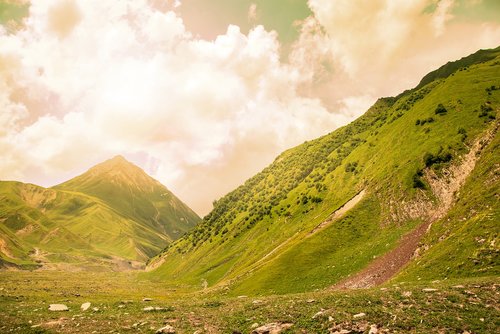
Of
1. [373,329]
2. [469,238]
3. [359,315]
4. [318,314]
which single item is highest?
[318,314]

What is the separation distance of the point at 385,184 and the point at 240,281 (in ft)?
164

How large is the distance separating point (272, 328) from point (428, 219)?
186 ft

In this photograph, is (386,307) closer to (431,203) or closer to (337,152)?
(431,203)

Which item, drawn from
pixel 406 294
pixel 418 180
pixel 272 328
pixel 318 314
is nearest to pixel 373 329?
pixel 318 314

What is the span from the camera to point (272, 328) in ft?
86.1

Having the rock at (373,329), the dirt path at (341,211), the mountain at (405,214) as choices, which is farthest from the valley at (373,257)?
the dirt path at (341,211)

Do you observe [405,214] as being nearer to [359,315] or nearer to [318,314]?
[318,314]

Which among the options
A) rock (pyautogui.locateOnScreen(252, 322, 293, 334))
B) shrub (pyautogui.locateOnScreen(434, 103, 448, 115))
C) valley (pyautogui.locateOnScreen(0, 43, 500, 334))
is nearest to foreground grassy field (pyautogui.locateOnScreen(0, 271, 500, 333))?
valley (pyautogui.locateOnScreen(0, 43, 500, 334))

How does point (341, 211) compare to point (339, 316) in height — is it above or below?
below

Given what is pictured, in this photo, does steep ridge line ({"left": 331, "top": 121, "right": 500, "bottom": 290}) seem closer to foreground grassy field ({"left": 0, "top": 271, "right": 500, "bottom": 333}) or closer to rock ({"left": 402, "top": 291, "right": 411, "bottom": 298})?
rock ({"left": 402, "top": 291, "right": 411, "bottom": 298})

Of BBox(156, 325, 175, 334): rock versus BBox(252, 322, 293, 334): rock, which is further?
BBox(156, 325, 175, 334): rock

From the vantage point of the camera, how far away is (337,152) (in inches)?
7515

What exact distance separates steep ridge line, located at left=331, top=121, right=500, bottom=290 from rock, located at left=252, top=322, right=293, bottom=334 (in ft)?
109

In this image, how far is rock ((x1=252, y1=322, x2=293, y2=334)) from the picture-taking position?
1012 inches
